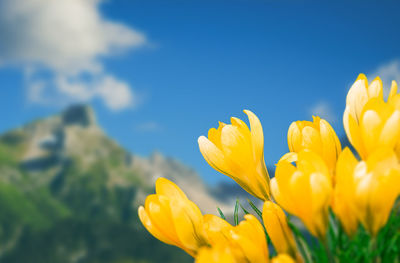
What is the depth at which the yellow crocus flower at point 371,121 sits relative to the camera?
638mm

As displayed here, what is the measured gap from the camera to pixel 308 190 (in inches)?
24.0

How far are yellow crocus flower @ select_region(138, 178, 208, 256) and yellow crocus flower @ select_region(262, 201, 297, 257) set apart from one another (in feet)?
0.41

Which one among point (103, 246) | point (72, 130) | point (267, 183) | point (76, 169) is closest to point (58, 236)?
point (103, 246)

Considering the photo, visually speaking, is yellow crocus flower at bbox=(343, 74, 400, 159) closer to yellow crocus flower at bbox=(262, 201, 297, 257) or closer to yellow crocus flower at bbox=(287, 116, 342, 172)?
yellow crocus flower at bbox=(287, 116, 342, 172)

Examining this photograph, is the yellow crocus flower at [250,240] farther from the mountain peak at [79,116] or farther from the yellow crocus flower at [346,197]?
the mountain peak at [79,116]

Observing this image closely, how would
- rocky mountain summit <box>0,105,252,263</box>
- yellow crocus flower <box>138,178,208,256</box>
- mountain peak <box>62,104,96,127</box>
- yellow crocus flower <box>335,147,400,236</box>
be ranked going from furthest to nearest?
mountain peak <box>62,104,96,127</box> < rocky mountain summit <box>0,105,252,263</box> < yellow crocus flower <box>138,178,208,256</box> < yellow crocus flower <box>335,147,400,236</box>

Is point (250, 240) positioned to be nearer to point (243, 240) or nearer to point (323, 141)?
point (243, 240)

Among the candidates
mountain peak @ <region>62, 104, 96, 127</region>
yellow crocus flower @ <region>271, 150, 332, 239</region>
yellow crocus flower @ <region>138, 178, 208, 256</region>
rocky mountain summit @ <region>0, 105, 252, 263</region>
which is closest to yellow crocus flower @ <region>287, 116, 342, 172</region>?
yellow crocus flower @ <region>271, 150, 332, 239</region>

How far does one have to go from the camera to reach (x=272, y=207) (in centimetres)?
73

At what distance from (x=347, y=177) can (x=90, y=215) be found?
13815 cm

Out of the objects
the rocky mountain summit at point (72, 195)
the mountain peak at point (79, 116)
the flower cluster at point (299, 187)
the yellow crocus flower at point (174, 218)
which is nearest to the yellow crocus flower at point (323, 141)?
the flower cluster at point (299, 187)

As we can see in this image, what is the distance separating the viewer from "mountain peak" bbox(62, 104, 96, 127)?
510 feet

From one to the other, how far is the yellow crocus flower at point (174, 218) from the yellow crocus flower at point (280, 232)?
0.41ft

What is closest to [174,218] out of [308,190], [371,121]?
[308,190]
